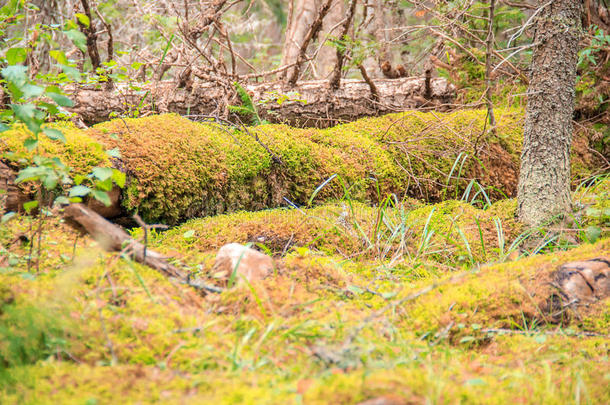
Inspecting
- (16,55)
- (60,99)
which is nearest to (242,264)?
(60,99)

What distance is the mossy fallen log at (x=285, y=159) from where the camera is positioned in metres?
3.13

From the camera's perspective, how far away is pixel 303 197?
3.89 metres

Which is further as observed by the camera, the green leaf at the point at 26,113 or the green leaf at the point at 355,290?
the green leaf at the point at 355,290

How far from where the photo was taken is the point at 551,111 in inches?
120

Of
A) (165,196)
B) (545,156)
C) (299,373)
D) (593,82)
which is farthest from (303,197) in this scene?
(593,82)

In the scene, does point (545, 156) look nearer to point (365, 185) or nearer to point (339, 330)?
point (365, 185)

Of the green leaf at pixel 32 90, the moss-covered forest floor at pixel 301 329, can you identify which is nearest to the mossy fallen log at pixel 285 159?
the moss-covered forest floor at pixel 301 329

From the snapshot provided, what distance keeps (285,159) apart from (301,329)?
241 cm

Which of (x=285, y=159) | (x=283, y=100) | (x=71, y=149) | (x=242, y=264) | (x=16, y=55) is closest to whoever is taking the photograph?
(x=16, y=55)

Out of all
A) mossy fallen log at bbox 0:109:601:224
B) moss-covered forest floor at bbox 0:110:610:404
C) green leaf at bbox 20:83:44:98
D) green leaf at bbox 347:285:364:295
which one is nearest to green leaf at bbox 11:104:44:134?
green leaf at bbox 20:83:44:98

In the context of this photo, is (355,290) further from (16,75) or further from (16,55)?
(16,55)

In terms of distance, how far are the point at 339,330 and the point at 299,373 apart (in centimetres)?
33

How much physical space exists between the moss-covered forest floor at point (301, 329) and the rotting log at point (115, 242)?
0.19ft

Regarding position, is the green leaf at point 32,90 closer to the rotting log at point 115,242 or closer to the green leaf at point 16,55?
the green leaf at point 16,55
